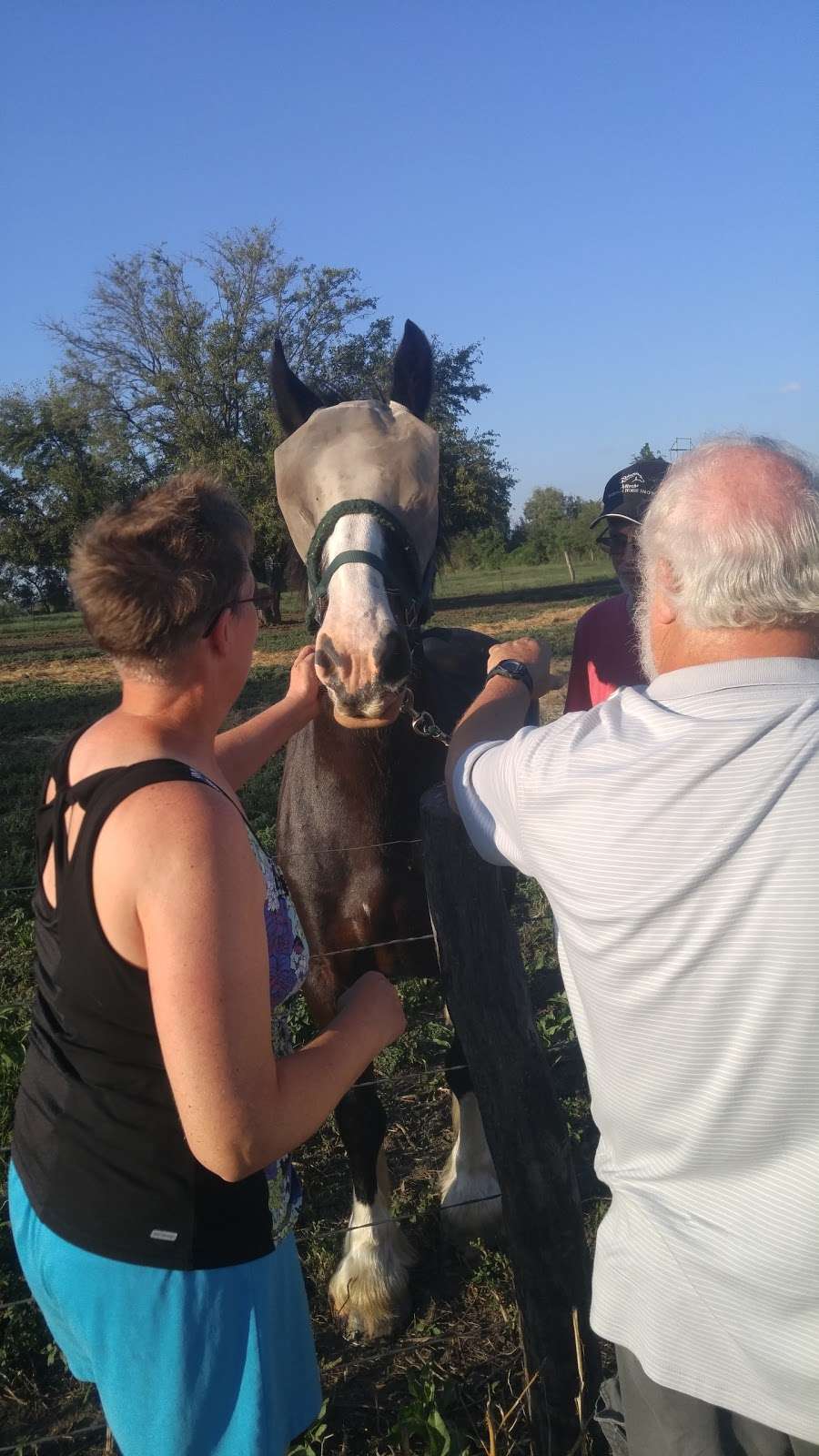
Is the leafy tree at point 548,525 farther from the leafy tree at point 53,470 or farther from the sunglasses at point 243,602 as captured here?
the sunglasses at point 243,602

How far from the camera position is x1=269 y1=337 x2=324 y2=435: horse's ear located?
345 cm

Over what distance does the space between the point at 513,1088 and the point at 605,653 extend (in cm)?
184

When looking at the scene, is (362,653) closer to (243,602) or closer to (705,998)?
(243,602)

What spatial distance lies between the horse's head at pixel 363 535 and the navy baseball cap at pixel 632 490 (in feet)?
2.21

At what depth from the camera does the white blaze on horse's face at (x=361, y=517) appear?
7.90 feet

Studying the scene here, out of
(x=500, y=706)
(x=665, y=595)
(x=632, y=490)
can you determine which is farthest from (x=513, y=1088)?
(x=632, y=490)

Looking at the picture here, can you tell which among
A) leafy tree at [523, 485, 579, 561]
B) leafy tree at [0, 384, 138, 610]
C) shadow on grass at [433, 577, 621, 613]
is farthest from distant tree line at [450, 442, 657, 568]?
leafy tree at [0, 384, 138, 610]

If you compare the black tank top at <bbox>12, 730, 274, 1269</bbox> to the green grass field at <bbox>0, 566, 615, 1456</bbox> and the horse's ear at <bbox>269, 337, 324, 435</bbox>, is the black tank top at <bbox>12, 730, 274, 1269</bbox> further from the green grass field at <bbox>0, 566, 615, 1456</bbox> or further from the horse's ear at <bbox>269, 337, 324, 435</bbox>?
the horse's ear at <bbox>269, 337, 324, 435</bbox>

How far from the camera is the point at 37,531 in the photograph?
3011 centimetres

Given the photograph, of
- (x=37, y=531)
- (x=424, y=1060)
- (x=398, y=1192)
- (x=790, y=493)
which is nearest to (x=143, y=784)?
(x=790, y=493)

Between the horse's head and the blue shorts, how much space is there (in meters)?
1.39

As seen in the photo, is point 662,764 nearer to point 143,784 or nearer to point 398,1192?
point 143,784

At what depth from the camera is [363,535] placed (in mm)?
2721

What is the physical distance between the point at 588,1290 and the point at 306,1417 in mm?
668
